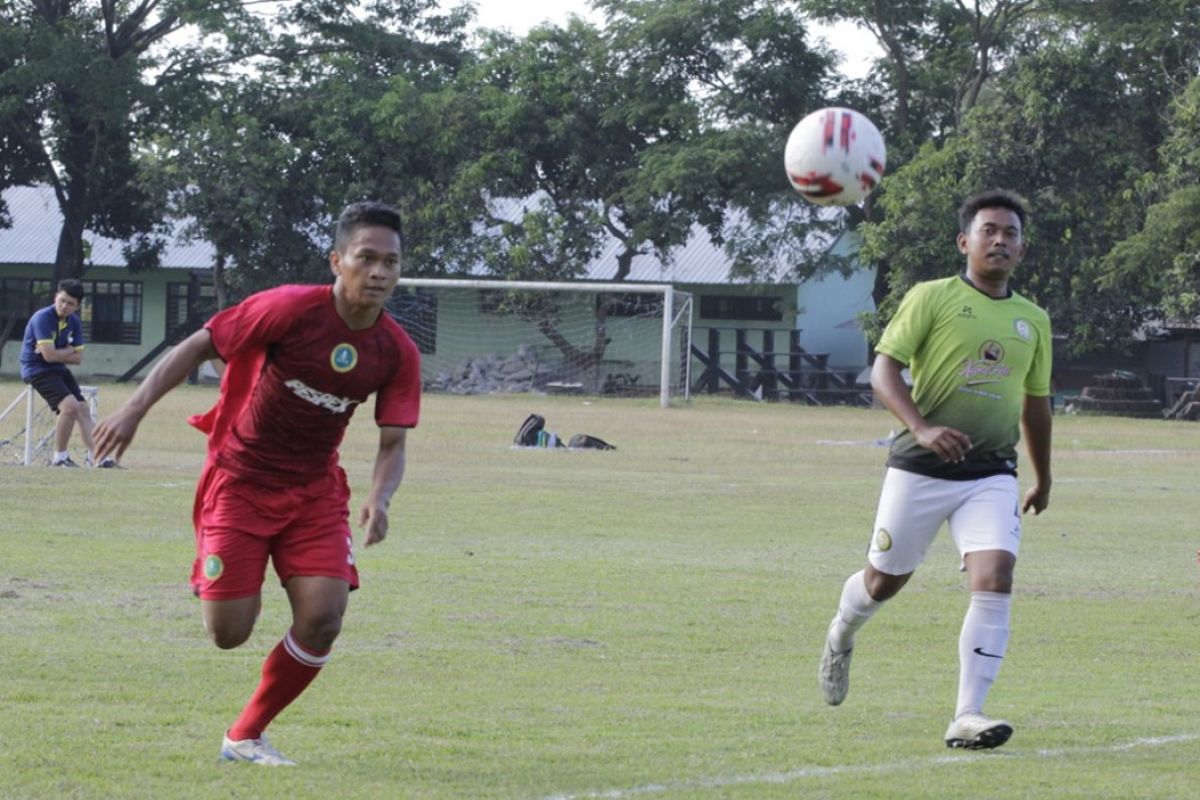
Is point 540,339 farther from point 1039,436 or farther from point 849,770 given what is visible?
point 849,770

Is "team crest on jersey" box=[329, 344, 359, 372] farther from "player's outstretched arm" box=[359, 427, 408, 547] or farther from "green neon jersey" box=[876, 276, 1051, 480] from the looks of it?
"green neon jersey" box=[876, 276, 1051, 480]

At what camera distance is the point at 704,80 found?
185 feet

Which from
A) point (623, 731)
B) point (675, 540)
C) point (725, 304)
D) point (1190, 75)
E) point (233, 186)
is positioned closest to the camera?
point (623, 731)

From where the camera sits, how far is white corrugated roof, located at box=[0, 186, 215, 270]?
198ft

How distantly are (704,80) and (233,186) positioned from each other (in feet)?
48.4

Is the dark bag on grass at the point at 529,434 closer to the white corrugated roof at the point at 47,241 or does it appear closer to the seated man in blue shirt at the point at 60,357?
the seated man in blue shirt at the point at 60,357

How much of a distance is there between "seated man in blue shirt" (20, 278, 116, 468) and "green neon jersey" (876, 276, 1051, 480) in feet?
44.5

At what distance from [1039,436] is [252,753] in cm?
364

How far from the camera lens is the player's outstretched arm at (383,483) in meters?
6.58

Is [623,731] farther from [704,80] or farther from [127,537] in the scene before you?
[704,80]

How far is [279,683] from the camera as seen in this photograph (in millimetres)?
6535

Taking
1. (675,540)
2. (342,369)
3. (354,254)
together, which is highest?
(354,254)

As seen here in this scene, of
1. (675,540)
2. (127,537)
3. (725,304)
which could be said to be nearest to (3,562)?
(127,537)

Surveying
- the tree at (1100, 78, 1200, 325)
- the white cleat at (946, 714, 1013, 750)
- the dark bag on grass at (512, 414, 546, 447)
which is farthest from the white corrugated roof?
the white cleat at (946, 714, 1013, 750)
